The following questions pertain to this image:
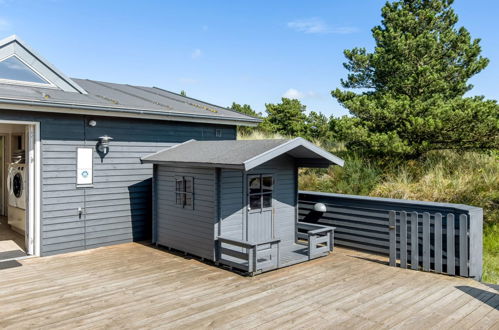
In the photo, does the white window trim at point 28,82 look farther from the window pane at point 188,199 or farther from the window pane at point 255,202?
the window pane at point 255,202

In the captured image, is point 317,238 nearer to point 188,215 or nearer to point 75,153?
point 188,215

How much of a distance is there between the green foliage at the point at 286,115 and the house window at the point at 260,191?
19.6 metres

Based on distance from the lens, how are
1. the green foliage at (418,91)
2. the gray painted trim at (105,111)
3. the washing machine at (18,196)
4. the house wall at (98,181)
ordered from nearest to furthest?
the gray painted trim at (105,111)
the house wall at (98,181)
the washing machine at (18,196)
the green foliage at (418,91)

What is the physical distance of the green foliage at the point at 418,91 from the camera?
381 inches

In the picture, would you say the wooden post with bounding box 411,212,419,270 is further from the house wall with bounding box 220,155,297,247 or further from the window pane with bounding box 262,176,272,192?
the window pane with bounding box 262,176,272,192

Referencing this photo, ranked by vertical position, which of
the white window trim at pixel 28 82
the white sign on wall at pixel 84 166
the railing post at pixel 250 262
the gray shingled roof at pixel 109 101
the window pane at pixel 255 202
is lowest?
the railing post at pixel 250 262

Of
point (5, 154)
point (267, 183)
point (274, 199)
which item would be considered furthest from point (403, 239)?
point (5, 154)

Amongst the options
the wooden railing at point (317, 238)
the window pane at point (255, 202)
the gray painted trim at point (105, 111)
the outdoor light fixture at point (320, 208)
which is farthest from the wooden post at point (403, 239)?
the gray painted trim at point (105, 111)

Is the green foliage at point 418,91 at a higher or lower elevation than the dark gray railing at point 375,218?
higher

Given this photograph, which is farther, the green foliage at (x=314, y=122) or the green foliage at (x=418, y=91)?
the green foliage at (x=314, y=122)

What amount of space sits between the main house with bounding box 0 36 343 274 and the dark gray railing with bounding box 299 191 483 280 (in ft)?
1.72

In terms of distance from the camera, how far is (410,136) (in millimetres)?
10430

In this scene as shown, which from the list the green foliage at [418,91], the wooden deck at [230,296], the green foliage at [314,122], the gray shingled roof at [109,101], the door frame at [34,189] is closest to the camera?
the wooden deck at [230,296]

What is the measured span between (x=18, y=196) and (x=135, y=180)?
247 cm
